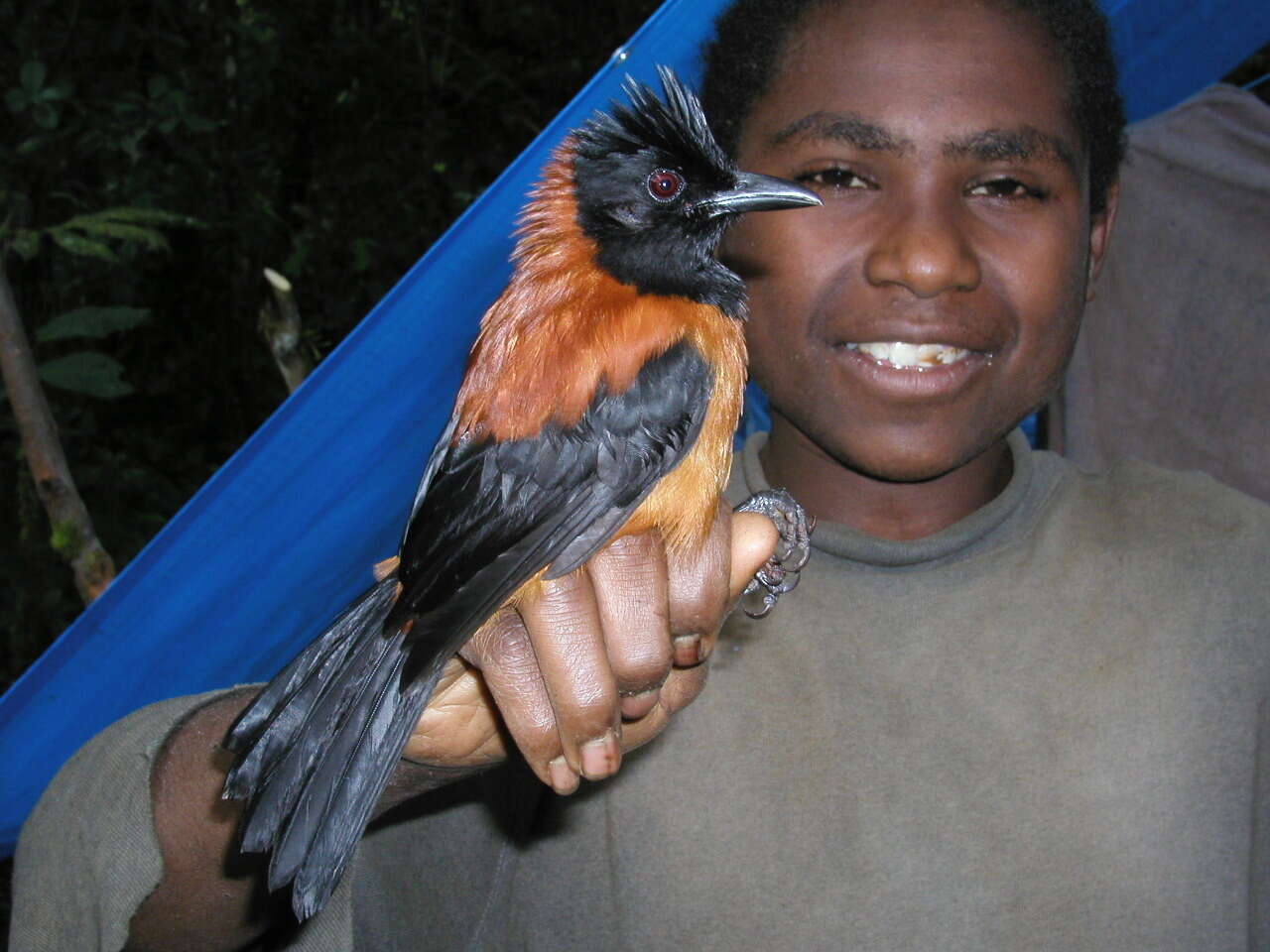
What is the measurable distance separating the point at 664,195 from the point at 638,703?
1.06 meters

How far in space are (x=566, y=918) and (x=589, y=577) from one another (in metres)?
1.02

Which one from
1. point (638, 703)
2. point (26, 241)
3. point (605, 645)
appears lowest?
point (638, 703)

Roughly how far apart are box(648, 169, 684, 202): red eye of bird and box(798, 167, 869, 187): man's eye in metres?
0.33

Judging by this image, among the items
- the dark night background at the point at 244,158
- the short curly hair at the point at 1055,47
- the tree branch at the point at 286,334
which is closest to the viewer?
the short curly hair at the point at 1055,47

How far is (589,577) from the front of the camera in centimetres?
167

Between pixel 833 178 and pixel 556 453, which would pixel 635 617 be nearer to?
pixel 556 453

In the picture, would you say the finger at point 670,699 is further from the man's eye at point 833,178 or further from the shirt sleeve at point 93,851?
the man's eye at point 833,178

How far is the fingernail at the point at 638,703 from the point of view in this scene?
5.53 feet

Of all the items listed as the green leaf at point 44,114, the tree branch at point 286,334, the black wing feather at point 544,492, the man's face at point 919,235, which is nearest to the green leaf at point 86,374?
the tree branch at point 286,334

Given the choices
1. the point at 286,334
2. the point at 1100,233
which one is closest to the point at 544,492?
the point at 1100,233

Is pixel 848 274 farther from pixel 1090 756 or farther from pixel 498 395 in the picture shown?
pixel 1090 756

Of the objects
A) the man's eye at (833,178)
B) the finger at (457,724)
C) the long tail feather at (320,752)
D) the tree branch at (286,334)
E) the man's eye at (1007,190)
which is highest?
the man's eye at (833,178)

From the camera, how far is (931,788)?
7.43 ft

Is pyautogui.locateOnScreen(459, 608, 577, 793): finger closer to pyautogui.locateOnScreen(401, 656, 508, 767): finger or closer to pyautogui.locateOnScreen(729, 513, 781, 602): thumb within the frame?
pyautogui.locateOnScreen(401, 656, 508, 767): finger
